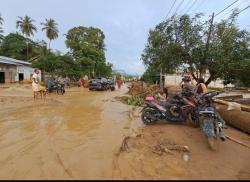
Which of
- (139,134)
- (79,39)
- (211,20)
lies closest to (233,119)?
(139,134)

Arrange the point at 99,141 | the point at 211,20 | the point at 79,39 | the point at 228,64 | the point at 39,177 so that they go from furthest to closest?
the point at 79,39 → the point at 211,20 → the point at 228,64 → the point at 99,141 → the point at 39,177

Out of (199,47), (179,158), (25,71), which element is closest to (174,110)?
(179,158)

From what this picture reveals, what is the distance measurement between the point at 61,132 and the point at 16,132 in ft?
4.18

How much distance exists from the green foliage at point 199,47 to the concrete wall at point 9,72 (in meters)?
26.4

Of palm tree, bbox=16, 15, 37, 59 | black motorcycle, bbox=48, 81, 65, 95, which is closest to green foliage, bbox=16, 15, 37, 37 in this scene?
palm tree, bbox=16, 15, 37, 59

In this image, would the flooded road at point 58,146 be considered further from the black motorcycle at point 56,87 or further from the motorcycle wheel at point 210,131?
the black motorcycle at point 56,87

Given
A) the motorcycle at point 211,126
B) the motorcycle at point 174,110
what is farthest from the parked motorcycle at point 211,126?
the motorcycle at point 174,110

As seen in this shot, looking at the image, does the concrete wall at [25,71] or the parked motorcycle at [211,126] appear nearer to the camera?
the parked motorcycle at [211,126]

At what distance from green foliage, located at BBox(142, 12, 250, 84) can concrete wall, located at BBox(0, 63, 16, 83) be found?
86.5ft

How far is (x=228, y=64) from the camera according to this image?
13.6 meters

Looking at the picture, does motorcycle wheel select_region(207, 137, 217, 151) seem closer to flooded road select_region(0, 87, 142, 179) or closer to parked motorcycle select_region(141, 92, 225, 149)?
parked motorcycle select_region(141, 92, 225, 149)

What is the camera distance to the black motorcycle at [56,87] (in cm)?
2230

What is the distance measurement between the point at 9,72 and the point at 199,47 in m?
31.0

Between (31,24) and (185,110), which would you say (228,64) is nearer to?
(185,110)
